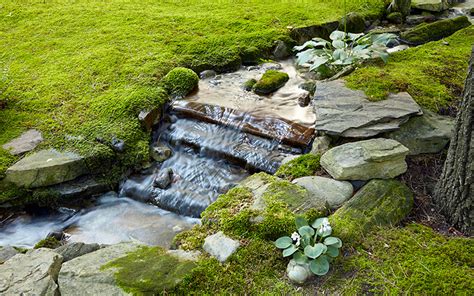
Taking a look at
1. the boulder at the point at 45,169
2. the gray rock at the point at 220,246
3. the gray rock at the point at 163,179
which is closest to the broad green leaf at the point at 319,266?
the gray rock at the point at 220,246

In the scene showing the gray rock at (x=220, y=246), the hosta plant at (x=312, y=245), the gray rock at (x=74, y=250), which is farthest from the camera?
the gray rock at (x=74, y=250)

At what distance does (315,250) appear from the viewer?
2484mm

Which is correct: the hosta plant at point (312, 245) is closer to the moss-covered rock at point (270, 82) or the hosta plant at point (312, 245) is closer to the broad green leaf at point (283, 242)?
the broad green leaf at point (283, 242)

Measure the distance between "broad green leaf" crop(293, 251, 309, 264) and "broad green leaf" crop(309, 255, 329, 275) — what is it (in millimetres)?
42

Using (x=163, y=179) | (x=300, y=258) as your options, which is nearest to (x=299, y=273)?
(x=300, y=258)

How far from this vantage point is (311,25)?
6.93 meters

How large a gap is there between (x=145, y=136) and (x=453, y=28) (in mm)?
5158

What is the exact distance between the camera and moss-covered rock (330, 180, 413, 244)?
9.13ft

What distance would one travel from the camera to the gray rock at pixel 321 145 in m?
3.87

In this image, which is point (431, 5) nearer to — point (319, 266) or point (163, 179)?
point (163, 179)

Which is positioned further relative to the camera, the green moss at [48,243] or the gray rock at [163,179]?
the gray rock at [163,179]

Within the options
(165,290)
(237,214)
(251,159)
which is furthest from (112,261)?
(251,159)

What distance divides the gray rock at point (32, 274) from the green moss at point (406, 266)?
170 centimetres

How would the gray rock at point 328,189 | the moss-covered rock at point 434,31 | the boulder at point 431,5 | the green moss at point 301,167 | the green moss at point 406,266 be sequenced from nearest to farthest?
1. the green moss at point 406,266
2. the gray rock at point 328,189
3. the green moss at point 301,167
4. the moss-covered rock at point 434,31
5. the boulder at point 431,5
